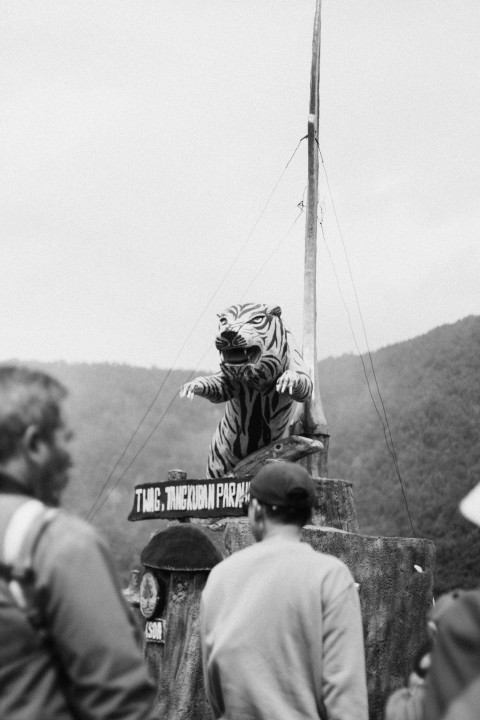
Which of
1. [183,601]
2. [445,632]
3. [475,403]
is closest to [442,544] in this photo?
[475,403]

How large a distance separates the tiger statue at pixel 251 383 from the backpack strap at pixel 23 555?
16.5 ft

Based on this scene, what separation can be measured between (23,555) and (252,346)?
5.26 metres

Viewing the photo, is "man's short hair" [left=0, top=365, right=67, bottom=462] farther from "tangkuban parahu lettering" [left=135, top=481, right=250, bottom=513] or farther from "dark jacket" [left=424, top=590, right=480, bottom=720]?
"tangkuban parahu lettering" [left=135, top=481, right=250, bottom=513]

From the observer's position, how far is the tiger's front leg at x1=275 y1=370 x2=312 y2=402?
6730mm

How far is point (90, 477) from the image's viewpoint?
24.5 meters

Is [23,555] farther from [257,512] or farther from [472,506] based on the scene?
[257,512]

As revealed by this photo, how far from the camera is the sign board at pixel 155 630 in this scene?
584 cm

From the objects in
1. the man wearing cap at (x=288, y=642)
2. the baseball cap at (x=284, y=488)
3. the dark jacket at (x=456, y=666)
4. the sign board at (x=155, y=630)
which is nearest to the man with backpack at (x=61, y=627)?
the dark jacket at (x=456, y=666)

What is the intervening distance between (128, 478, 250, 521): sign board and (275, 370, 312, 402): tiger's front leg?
81 centimetres

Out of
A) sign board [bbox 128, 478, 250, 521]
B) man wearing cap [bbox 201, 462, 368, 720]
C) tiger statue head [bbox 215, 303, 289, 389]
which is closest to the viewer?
man wearing cap [bbox 201, 462, 368, 720]

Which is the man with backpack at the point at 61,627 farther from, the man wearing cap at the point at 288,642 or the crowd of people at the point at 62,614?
the man wearing cap at the point at 288,642

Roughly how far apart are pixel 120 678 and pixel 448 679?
523 millimetres

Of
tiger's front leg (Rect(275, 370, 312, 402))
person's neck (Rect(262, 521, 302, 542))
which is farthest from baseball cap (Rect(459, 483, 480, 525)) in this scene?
tiger's front leg (Rect(275, 370, 312, 402))

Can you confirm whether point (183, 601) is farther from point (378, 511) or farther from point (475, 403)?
point (475, 403)
